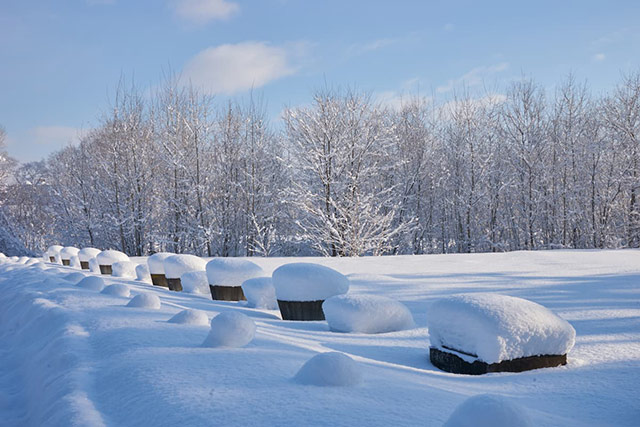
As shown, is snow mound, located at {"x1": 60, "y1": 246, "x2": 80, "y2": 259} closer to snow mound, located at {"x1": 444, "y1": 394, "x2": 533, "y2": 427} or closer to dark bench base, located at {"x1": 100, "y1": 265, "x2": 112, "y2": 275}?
dark bench base, located at {"x1": 100, "y1": 265, "x2": 112, "y2": 275}

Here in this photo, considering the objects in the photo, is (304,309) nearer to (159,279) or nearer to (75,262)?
(159,279)

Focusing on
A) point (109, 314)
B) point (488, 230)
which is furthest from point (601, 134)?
point (109, 314)

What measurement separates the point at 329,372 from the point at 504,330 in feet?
5.26

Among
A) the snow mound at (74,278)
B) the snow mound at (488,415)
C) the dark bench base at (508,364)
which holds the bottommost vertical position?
the dark bench base at (508,364)

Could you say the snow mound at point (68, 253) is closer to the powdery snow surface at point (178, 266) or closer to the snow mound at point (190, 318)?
the powdery snow surface at point (178, 266)

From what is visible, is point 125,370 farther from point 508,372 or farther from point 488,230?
point 488,230

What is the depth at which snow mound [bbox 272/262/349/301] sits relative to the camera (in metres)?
5.77

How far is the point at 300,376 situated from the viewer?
248 cm

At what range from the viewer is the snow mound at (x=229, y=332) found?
319 centimetres

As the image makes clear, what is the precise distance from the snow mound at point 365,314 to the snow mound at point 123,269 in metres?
7.08

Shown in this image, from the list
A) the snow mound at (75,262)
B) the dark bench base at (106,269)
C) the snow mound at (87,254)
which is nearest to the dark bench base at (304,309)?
the dark bench base at (106,269)

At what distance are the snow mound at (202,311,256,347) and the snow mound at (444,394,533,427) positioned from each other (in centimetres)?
180

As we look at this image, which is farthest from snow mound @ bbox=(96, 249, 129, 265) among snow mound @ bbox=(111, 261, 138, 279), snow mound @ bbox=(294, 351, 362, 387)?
snow mound @ bbox=(294, 351, 362, 387)

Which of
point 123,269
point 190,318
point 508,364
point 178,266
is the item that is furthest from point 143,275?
point 508,364
